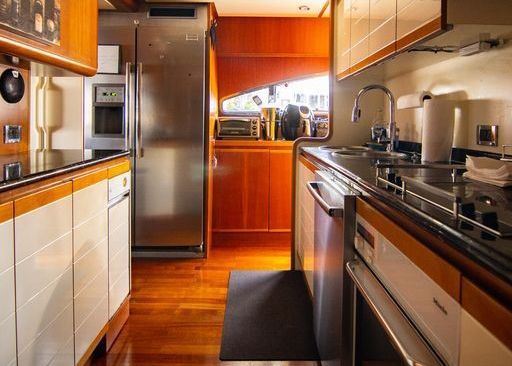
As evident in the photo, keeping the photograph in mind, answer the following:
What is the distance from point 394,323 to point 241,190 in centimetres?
340

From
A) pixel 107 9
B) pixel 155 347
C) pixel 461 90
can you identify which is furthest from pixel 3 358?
pixel 107 9

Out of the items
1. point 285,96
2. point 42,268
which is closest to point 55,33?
point 42,268

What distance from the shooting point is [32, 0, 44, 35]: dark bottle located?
1831 millimetres

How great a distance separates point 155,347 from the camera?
2.28 metres

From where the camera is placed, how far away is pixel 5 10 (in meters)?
1.63

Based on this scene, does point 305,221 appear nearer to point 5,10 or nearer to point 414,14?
point 414,14

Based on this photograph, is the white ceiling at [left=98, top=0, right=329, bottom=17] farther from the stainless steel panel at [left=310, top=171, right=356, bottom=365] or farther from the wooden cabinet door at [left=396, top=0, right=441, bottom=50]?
the stainless steel panel at [left=310, top=171, right=356, bottom=365]

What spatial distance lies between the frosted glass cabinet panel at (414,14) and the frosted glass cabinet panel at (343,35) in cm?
108

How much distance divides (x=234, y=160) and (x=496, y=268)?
376 centimetres

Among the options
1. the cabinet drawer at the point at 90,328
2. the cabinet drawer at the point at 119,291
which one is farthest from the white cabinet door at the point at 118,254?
the cabinet drawer at the point at 90,328

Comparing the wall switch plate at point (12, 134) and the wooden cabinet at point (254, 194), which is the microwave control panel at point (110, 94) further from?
the wall switch plate at point (12, 134)

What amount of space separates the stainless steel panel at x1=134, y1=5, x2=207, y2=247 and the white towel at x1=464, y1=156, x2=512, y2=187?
2509 millimetres

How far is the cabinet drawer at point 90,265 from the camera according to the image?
176 cm

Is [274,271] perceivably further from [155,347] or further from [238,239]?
[155,347]
